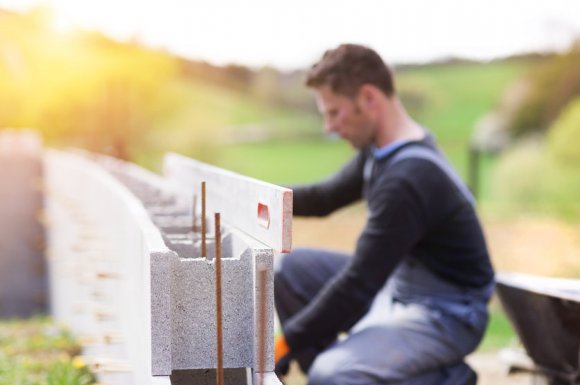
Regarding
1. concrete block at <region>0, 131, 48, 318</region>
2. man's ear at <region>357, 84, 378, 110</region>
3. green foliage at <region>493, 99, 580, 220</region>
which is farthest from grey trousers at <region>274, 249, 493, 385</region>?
green foliage at <region>493, 99, 580, 220</region>

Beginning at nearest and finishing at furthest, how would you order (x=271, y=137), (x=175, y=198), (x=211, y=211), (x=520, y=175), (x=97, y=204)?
(x=211, y=211)
(x=175, y=198)
(x=97, y=204)
(x=520, y=175)
(x=271, y=137)

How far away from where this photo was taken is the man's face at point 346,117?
390 cm

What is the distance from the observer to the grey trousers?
3.54 m

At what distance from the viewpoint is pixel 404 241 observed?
3.59m

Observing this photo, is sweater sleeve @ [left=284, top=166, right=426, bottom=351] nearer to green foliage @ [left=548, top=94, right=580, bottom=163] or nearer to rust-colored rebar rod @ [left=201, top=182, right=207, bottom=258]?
rust-colored rebar rod @ [left=201, top=182, right=207, bottom=258]

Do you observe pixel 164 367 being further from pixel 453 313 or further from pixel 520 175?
pixel 520 175

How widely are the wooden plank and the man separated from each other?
63 cm

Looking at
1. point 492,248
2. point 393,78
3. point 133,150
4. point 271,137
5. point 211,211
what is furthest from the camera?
point 271,137

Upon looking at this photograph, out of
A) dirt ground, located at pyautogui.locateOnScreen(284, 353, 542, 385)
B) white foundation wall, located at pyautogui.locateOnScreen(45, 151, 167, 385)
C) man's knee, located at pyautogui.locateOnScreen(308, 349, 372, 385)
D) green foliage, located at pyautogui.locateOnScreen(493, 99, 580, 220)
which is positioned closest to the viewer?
white foundation wall, located at pyautogui.locateOnScreen(45, 151, 167, 385)

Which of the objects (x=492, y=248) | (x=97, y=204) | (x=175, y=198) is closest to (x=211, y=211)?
(x=175, y=198)

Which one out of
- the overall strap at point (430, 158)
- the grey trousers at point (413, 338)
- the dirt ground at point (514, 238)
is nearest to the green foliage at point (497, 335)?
the grey trousers at point (413, 338)

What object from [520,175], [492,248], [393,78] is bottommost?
[492,248]

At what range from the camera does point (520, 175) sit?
18.5 meters

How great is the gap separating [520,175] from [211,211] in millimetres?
15813
